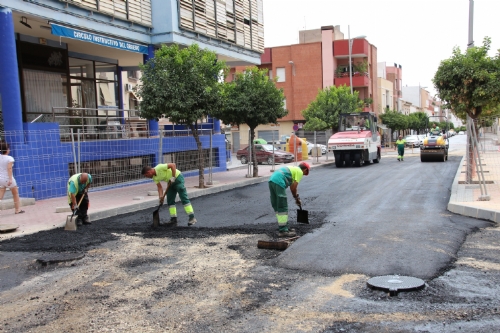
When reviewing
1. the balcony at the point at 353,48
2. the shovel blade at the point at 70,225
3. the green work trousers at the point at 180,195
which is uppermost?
the balcony at the point at 353,48

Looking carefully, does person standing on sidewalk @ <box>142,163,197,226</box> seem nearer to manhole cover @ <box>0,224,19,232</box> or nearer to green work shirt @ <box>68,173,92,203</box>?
green work shirt @ <box>68,173,92,203</box>

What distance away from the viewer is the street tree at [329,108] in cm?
3138

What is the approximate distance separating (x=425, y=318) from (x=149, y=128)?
14.6m

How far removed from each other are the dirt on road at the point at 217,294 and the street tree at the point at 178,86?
7.18 metres

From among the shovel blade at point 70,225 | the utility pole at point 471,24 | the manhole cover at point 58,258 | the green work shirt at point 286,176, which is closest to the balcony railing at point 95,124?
the shovel blade at point 70,225

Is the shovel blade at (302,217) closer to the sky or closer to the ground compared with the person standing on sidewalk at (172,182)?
closer to the ground

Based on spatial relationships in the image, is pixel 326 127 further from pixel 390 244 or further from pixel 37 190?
pixel 390 244

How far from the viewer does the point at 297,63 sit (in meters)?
47.0

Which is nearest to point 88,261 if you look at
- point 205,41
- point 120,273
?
point 120,273

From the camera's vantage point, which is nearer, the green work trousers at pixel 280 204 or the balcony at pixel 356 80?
the green work trousers at pixel 280 204

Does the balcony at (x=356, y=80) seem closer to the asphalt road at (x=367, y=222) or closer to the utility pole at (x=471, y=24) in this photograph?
the asphalt road at (x=367, y=222)

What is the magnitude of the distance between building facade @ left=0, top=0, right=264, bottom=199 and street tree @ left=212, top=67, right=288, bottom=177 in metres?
2.33

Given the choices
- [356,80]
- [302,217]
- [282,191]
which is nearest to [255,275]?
[282,191]

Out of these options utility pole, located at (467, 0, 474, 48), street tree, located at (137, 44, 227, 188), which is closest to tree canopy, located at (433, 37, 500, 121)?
utility pole, located at (467, 0, 474, 48)
